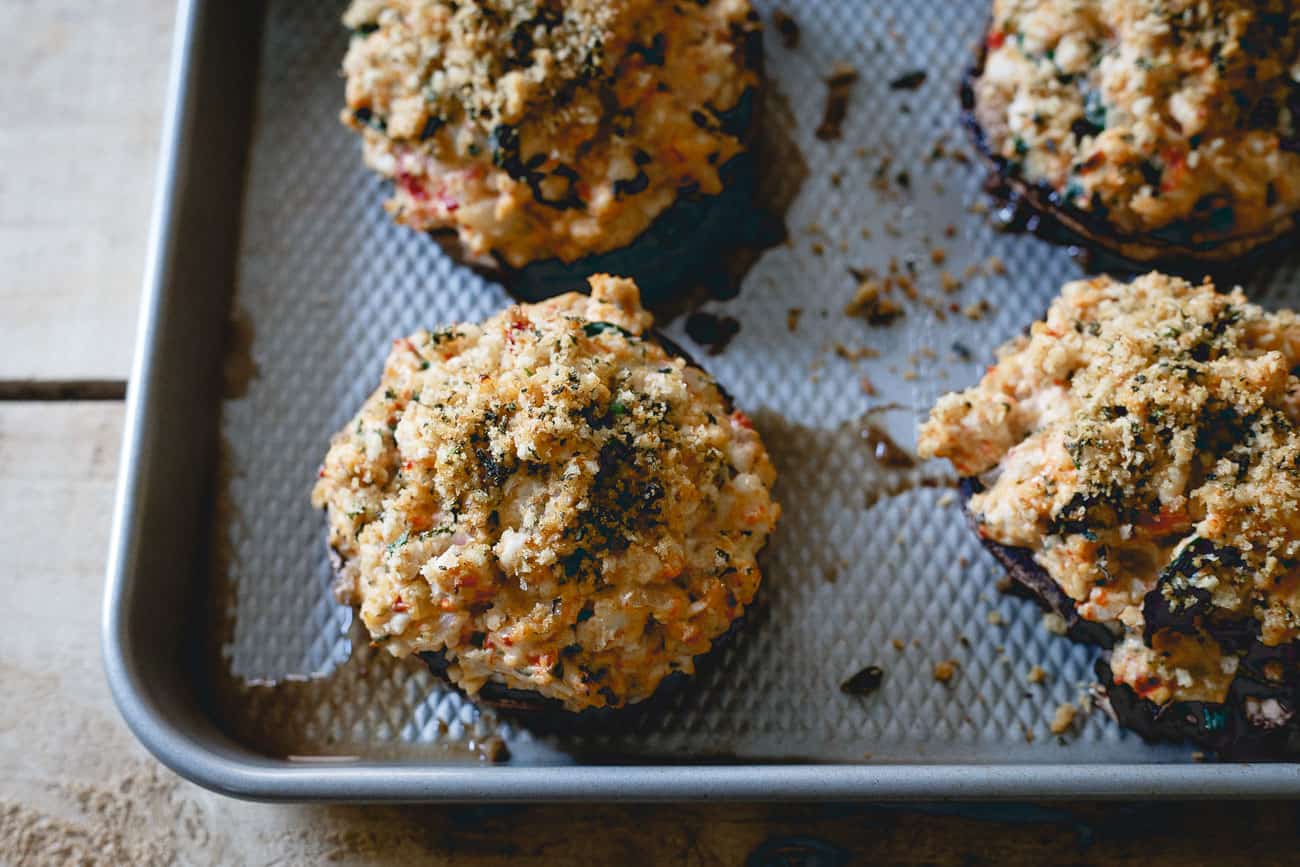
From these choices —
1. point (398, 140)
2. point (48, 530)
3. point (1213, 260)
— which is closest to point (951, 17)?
point (1213, 260)

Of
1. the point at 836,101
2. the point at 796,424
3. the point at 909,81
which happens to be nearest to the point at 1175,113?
the point at 909,81

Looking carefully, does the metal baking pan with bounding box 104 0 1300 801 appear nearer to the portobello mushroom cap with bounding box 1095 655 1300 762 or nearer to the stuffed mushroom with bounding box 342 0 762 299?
the portobello mushroom cap with bounding box 1095 655 1300 762

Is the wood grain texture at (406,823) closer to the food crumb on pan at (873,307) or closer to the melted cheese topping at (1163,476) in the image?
the melted cheese topping at (1163,476)

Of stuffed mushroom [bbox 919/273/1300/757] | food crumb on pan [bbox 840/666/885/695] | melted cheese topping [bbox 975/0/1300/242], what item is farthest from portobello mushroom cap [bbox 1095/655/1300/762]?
melted cheese topping [bbox 975/0/1300/242]

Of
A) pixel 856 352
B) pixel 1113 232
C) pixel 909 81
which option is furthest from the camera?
pixel 909 81

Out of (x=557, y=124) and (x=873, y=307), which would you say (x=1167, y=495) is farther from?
(x=557, y=124)
